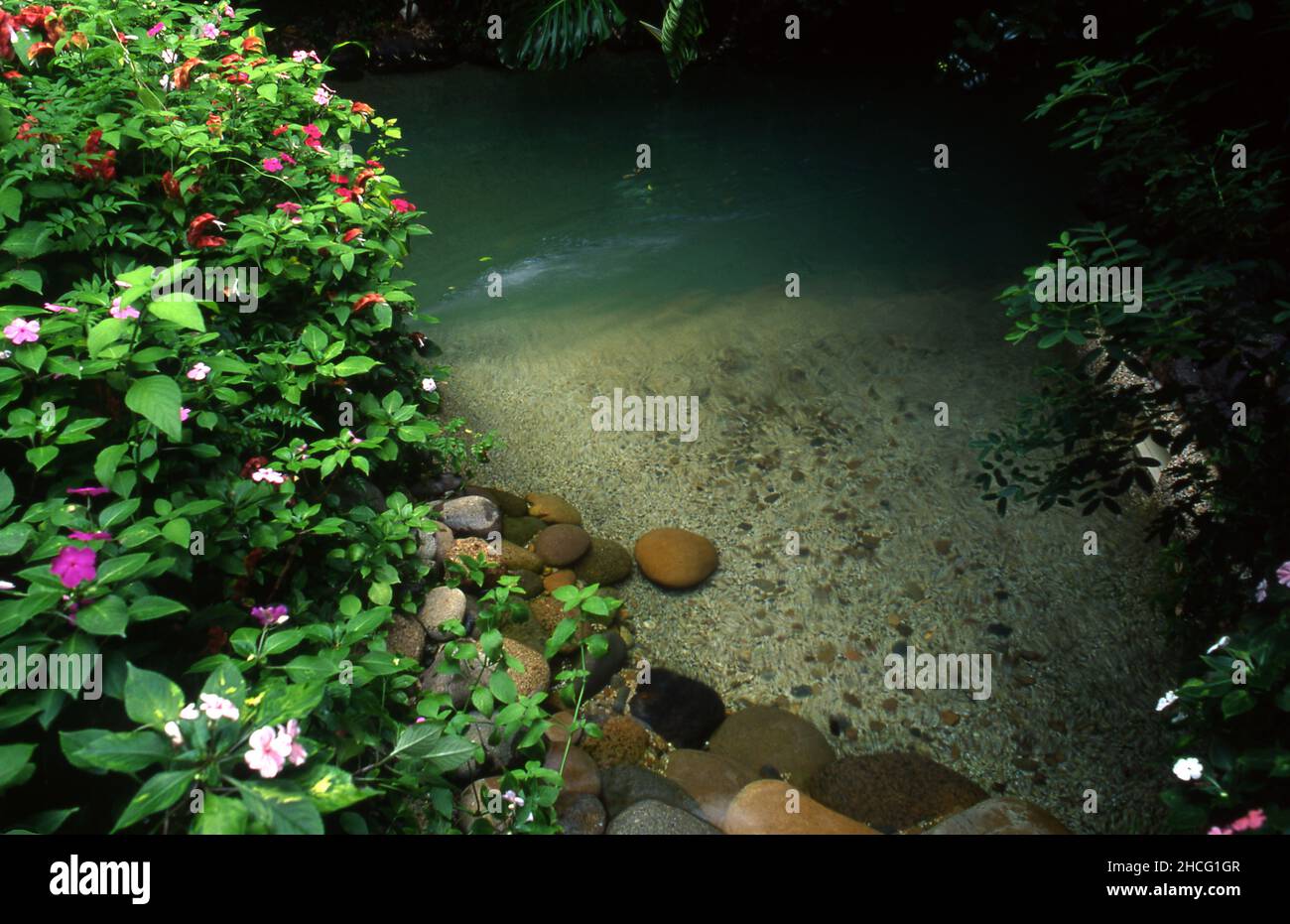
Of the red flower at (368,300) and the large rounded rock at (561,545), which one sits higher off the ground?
the red flower at (368,300)

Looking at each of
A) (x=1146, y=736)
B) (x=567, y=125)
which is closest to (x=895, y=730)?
(x=1146, y=736)

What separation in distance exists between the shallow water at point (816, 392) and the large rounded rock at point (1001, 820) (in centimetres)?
15

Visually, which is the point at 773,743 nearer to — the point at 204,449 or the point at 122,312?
the point at 204,449

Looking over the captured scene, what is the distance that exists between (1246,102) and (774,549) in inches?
85.0

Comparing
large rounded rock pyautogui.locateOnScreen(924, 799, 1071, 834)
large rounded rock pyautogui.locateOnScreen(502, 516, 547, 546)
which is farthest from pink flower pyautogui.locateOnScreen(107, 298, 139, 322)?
large rounded rock pyautogui.locateOnScreen(924, 799, 1071, 834)

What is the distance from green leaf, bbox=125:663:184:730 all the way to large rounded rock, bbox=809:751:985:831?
6.00 ft

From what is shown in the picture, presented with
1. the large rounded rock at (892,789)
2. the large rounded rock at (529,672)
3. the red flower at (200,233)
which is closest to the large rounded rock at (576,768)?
the large rounded rock at (529,672)

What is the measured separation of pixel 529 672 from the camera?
269 cm

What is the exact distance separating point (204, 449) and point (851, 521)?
231cm

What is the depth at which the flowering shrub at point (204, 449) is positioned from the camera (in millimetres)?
1335

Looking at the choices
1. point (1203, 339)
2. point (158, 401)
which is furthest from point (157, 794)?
point (1203, 339)

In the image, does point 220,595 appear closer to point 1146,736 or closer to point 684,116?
point 1146,736

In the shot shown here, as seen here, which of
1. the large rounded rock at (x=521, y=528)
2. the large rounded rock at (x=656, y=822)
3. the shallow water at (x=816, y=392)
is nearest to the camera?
the large rounded rock at (x=656, y=822)

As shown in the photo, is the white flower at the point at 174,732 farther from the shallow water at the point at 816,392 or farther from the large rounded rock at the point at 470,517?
the large rounded rock at the point at 470,517
